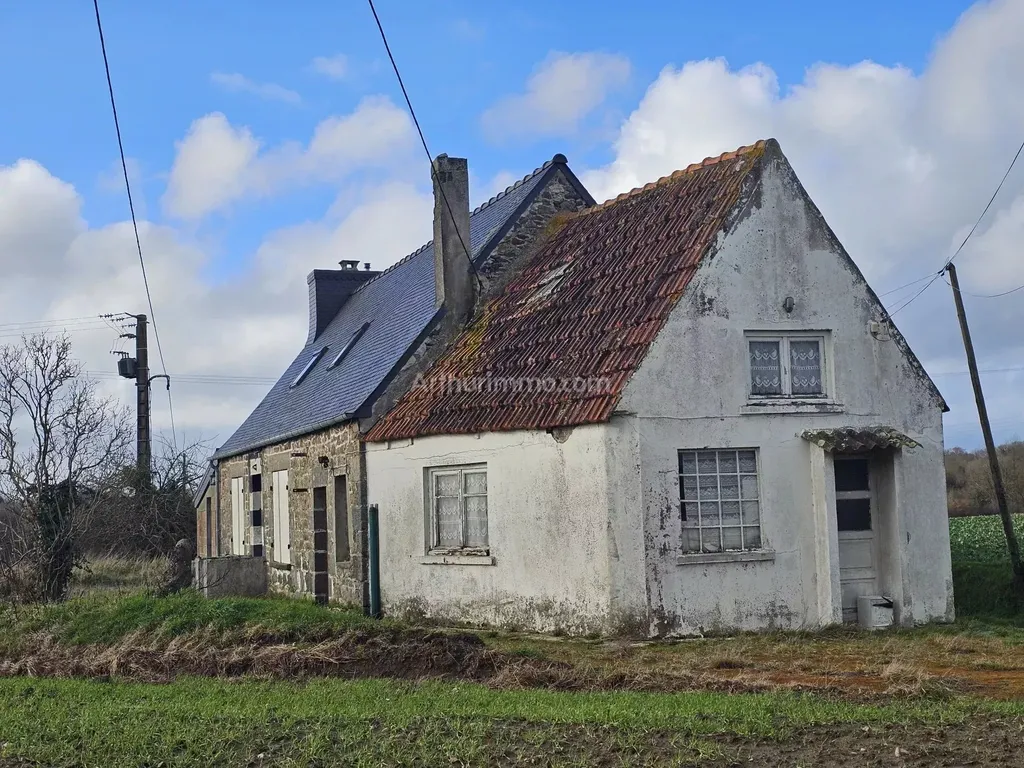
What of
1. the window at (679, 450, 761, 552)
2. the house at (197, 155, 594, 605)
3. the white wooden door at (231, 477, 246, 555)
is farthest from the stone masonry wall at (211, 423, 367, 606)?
the window at (679, 450, 761, 552)

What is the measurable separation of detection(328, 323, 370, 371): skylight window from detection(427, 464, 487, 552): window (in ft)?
23.9

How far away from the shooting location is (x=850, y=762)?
7.43 m

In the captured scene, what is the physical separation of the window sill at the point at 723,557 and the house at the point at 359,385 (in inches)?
238

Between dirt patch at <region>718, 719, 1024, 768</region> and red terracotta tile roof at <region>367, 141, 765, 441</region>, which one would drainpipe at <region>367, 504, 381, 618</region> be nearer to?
red terracotta tile roof at <region>367, 141, 765, 441</region>

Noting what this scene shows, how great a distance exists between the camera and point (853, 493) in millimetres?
16156

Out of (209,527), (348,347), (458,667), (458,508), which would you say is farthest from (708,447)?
(209,527)

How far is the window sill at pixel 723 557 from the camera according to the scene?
14.8 metres

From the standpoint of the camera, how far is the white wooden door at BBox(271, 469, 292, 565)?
2298cm

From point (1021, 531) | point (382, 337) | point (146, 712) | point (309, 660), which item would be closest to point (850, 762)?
point (146, 712)

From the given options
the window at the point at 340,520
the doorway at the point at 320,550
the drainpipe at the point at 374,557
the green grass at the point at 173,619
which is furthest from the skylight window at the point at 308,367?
the green grass at the point at 173,619

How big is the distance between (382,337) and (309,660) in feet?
35.9

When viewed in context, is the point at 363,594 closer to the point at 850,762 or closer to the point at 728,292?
the point at 728,292

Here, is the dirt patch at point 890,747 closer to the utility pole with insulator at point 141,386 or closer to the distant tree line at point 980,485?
the utility pole with insulator at point 141,386

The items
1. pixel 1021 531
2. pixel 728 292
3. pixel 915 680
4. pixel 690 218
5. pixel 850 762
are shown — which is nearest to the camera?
pixel 850 762
